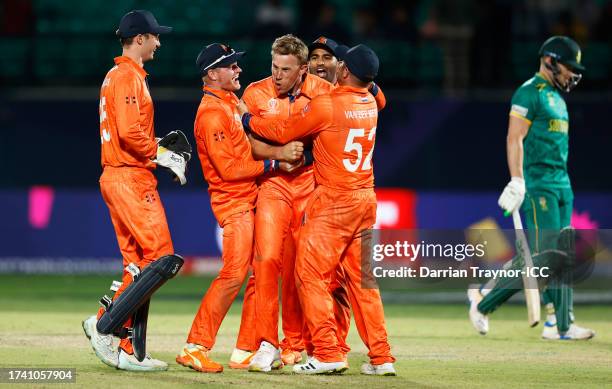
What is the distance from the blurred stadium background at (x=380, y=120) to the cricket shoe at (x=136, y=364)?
770cm

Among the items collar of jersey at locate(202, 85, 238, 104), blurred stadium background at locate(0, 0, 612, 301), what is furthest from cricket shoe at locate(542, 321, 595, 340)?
blurred stadium background at locate(0, 0, 612, 301)

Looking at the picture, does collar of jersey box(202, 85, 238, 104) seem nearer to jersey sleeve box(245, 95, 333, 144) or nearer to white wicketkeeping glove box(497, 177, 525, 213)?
jersey sleeve box(245, 95, 333, 144)

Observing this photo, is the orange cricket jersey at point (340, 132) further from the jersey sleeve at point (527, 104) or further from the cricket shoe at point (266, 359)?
the jersey sleeve at point (527, 104)

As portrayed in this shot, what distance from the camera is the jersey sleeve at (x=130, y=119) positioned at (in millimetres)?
7852

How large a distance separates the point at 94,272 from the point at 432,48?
19.2 ft

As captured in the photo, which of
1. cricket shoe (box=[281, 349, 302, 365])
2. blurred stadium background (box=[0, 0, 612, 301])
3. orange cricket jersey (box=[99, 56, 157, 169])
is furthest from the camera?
blurred stadium background (box=[0, 0, 612, 301])

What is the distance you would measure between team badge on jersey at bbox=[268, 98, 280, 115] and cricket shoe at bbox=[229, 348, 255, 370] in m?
1.73

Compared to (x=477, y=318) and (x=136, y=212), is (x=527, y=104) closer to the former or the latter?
(x=477, y=318)

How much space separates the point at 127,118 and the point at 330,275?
174cm

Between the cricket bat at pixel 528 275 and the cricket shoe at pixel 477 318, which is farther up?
the cricket bat at pixel 528 275

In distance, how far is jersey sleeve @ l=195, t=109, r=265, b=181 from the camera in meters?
8.11

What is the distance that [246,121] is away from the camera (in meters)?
8.21

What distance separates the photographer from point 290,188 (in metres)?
8.36

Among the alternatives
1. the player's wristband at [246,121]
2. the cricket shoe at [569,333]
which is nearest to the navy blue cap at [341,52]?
the player's wristband at [246,121]
